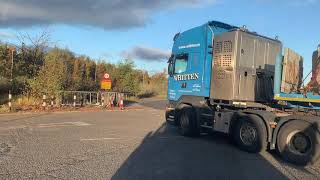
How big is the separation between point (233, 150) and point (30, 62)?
27.4m

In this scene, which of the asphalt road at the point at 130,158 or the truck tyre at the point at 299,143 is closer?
the asphalt road at the point at 130,158

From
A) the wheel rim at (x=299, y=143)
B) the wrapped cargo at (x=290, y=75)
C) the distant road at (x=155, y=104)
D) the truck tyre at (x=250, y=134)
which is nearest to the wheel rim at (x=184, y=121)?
the truck tyre at (x=250, y=134)

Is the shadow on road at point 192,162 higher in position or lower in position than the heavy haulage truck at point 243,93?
lower

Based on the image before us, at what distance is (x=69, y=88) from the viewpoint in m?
33.7

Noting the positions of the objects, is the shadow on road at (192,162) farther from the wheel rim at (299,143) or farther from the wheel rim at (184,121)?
the wheel rim at (184,121)

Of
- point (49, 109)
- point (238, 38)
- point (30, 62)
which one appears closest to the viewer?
point (238, 38)

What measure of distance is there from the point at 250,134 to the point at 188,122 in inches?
126

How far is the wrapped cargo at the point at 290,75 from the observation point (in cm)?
1148

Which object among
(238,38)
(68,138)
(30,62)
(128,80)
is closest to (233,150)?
(238,38)

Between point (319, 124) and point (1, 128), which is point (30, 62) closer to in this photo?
point (1, 128)

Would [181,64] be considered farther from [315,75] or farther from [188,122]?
[315,75]

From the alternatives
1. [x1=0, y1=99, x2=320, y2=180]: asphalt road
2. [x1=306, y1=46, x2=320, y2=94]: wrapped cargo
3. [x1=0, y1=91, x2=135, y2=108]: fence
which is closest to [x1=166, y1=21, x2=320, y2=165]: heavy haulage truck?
[x1=306, y1=46, x2=320, y2=94]: wrapped cargo

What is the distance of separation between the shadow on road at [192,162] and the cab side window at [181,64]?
2.90 meters

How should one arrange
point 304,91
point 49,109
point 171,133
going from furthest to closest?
point 49,109
point 171,133
point 304,91
